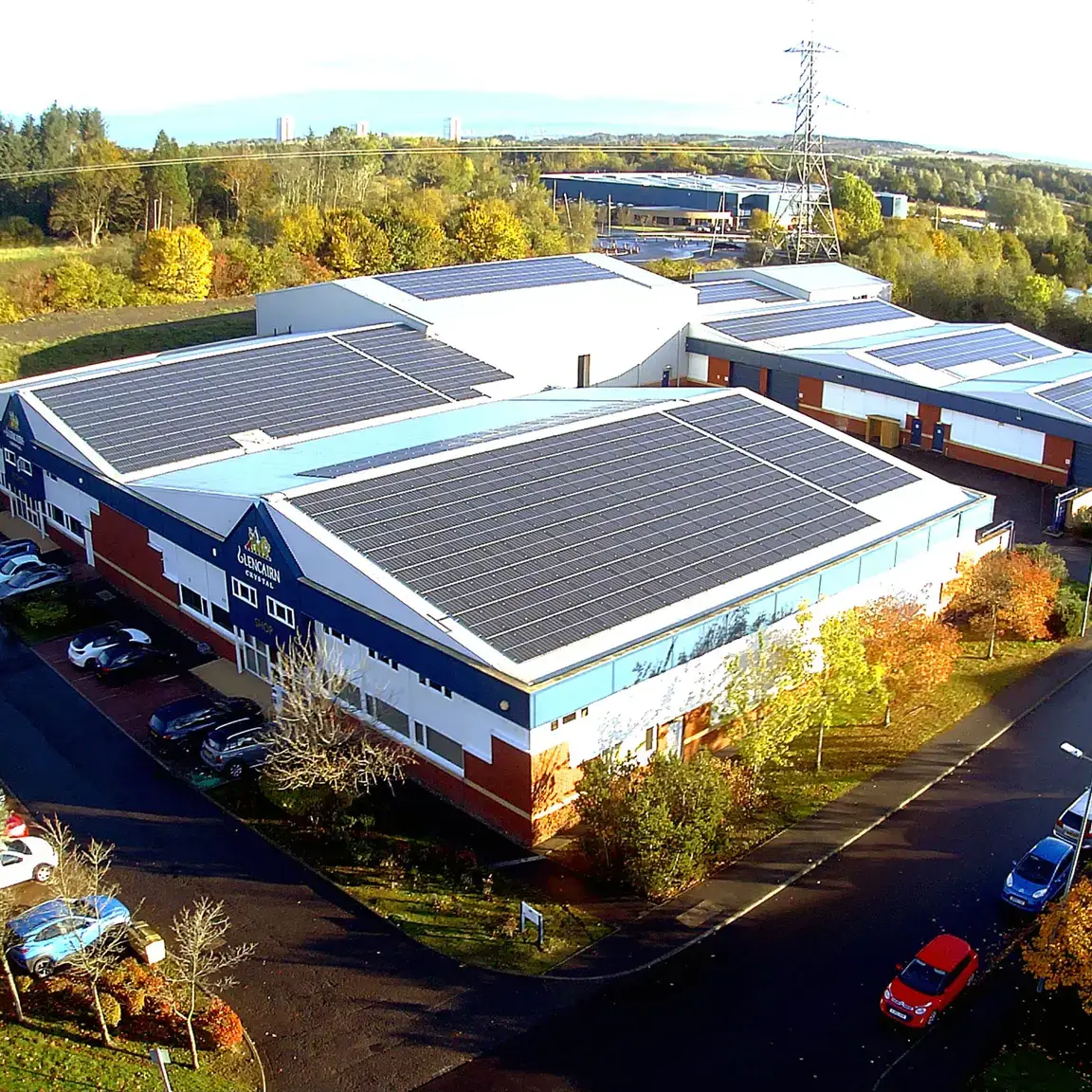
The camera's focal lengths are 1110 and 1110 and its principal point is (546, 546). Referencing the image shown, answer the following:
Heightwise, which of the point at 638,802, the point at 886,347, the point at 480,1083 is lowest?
the point at 480,1083

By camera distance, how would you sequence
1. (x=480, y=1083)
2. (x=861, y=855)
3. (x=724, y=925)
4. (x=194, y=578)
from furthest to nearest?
1. (x=194, y=578)
2. (x=861, y=855)
3. (x=724, y=925)
4. (x=480, y=1083)

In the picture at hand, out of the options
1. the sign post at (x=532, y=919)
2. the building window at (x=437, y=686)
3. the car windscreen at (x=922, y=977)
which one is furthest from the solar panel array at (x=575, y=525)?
the car windscreen at (x=922, y=977)

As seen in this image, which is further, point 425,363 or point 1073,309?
point 1073,309

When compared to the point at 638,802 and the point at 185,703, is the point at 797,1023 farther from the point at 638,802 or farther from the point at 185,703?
the point at 185,703

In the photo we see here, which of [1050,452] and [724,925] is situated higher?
[1050,452]

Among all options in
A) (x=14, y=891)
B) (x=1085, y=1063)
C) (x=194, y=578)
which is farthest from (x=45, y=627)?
(x=1085, y=1063)

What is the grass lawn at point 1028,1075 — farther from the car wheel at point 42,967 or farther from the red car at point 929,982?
the car wheel at point 42,967

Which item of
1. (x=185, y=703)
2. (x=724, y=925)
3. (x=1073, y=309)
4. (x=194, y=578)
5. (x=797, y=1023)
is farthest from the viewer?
(x=1073, y=309)
